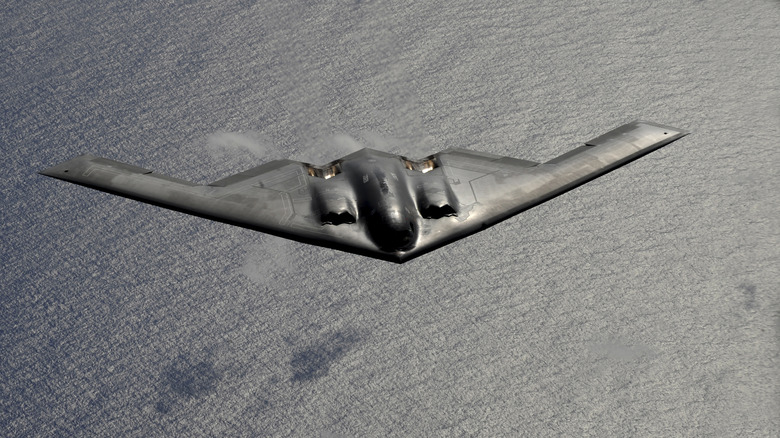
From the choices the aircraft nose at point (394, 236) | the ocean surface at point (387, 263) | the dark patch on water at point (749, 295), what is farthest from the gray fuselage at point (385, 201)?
the dark patch on water at point (749, 295)

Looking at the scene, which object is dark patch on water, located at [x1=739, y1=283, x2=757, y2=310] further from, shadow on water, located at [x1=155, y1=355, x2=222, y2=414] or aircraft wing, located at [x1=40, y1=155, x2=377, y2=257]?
shadow on water, located at [x1=155, y1=355, x2=222, y2=414]

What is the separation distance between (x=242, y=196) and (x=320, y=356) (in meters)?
15.0

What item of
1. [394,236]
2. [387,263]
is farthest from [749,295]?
[394,236]

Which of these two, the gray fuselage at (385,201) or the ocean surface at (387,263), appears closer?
the gray fuselage at (385,201)

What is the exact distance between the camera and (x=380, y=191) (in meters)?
47.1

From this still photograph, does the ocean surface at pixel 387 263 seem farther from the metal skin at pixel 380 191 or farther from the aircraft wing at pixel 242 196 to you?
the aircraft wing at pixel 242 196

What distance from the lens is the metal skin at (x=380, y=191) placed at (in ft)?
151

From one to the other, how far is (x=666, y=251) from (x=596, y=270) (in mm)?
6090

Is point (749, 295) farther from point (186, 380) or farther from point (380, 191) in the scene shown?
point (186, 380)

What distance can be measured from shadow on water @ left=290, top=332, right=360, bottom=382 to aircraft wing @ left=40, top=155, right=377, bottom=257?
1385cm

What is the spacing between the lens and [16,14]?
89.1m

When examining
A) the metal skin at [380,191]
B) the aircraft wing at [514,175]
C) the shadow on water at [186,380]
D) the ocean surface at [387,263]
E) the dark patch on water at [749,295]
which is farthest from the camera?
the dark patch on water at [749,295]

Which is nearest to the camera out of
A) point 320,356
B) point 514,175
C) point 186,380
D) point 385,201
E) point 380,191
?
point 385,201

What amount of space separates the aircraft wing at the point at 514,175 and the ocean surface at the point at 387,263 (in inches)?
527
